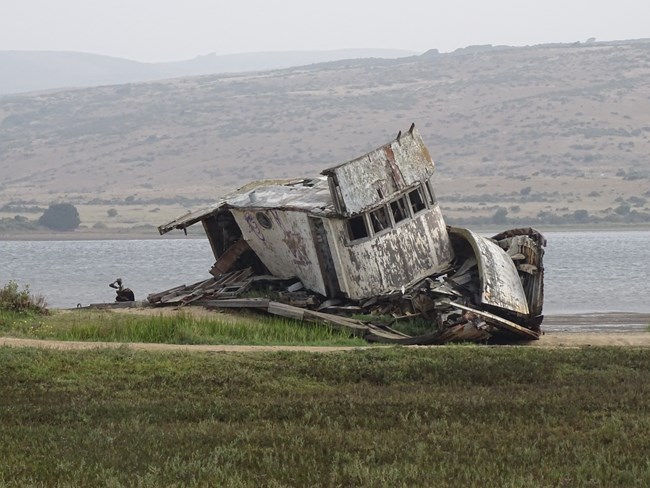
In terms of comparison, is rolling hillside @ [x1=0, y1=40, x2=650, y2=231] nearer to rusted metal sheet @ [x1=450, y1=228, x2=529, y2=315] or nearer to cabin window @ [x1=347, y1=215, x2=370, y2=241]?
rusted metal sheet @ [x1=450, y1=228, x2=529, y2=315]

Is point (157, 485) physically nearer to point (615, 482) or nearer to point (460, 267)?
point (615, 482)

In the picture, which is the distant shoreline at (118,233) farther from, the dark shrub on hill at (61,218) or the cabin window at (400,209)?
the cabin window at (400,209)

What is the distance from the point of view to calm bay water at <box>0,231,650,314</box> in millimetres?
50772

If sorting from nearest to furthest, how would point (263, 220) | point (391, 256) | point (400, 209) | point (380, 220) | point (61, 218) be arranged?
point (391, 256)
point (380, 220)
point (400, 209)
point (263, 220)
point (61, 218)

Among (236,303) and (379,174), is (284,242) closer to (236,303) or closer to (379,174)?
(236,303)

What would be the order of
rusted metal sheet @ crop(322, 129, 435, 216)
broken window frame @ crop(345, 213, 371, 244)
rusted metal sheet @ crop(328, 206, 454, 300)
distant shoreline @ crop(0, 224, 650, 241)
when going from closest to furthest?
rusted metal sheet @ crop(322, 129, 435, 216), rusted metal sheet @ crop(328, 206, 454, 300), broken window frame @ crop(345, 213, 371, 244), distant shoreline @ crop(0, 224, 650, 241)

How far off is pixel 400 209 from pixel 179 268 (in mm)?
42322

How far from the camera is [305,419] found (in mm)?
13820

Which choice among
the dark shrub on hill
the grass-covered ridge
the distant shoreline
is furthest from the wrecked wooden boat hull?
the dark shrub on hill

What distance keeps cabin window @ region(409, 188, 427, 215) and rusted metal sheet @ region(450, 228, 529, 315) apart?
126cm

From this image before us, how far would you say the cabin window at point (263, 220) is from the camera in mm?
30578

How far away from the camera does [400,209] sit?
29.2 meters

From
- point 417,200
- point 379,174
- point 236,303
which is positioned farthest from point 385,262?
point 236,303

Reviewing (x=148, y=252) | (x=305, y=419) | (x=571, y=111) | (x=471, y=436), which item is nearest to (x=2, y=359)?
(x=305, y=419)
